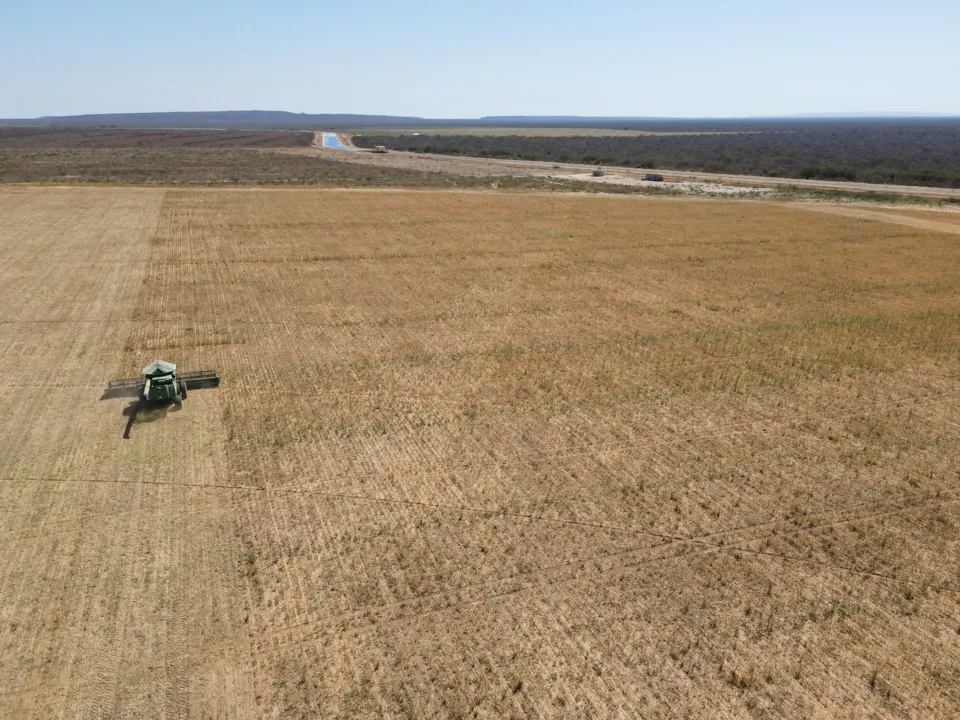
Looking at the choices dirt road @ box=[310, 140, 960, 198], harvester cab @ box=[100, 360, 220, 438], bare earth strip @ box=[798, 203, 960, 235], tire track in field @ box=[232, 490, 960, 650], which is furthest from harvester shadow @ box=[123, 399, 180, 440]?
dirt road @ box=[310, 140, 960, 198]

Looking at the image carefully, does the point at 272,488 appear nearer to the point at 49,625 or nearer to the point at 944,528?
the point at 49,625

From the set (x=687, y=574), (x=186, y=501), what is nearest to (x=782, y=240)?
(x=687, y=574)

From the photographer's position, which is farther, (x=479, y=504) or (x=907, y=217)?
(x=907, y=217)

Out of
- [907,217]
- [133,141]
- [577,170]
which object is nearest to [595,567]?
[907,217]

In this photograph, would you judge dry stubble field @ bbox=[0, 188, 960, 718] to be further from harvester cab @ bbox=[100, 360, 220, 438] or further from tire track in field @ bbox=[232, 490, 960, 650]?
harvester cab @ bbox=[100, 360, 220, 438]

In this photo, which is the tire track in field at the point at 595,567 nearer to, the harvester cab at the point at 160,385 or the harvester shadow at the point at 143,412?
the harvester shadow at the point at 143,412

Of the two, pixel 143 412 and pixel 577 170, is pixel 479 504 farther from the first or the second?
pixel 577 170
